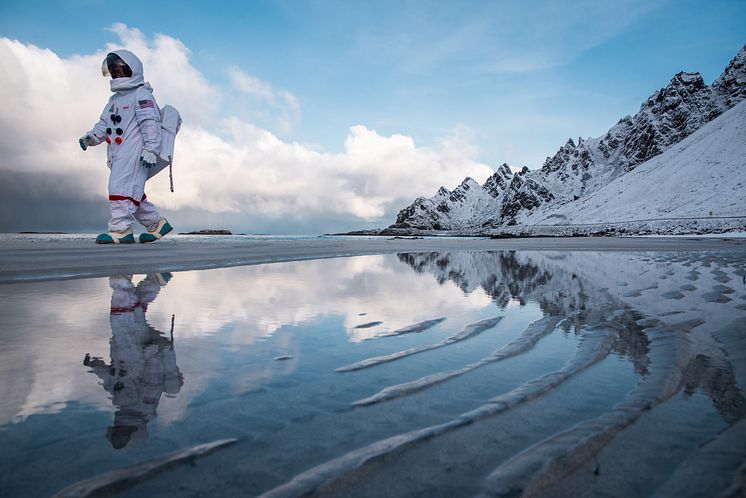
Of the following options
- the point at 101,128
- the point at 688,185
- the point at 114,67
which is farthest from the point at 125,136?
the point at 688,185

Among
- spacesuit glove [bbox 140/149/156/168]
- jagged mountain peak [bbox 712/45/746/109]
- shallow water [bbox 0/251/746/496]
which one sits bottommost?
shallow water [bbox 0/251/746/496]

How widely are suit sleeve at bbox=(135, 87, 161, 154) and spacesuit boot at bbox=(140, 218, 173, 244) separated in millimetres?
3187

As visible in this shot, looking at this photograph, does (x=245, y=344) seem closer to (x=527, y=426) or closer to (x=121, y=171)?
(x=527, y=426)

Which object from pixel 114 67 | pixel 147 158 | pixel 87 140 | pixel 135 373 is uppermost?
pixel 114 67

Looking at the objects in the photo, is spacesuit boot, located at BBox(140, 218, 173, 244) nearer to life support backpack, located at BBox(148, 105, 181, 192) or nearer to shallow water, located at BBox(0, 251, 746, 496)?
life support backpack, located at BBox(148, 105, 181, 192)

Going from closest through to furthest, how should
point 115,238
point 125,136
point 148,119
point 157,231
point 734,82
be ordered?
point 148,119, point 115,238, point 125,136, point 157,231, point 734,82

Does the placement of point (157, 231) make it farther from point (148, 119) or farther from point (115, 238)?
point (148, 119)

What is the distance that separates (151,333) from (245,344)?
34.1 inches

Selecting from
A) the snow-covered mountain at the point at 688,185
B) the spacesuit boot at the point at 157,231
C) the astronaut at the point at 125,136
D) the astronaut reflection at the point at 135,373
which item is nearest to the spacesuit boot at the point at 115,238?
the astronaut at the point at 125,136

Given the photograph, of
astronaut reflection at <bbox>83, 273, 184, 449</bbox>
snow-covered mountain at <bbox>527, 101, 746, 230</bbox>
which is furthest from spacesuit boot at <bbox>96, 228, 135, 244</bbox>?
snow-covered mountain at <bbox>527, 101, 746, 230</bbox>

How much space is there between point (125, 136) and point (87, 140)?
3.77 ft

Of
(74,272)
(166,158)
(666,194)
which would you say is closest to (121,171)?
(166,158)

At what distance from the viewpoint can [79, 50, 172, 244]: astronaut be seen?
13.6 m

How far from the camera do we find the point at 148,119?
13.7m
